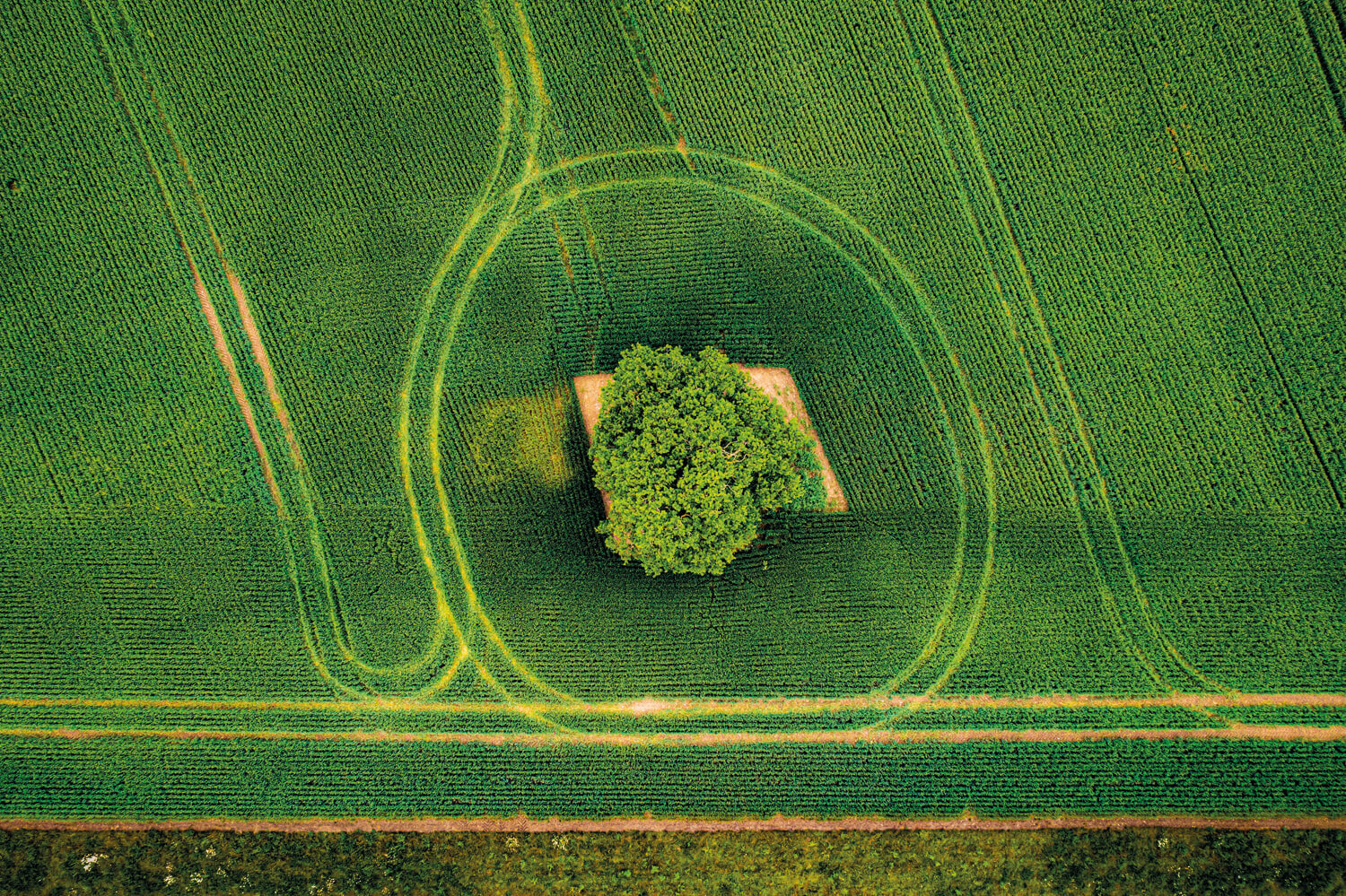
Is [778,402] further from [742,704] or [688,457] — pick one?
[742,704]

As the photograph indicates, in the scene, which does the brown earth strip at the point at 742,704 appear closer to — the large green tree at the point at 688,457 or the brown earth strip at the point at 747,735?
the brown earth strip at the point at 747,735

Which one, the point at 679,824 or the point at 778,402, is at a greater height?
the point at 778,402

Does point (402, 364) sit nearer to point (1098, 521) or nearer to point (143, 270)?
point (143, 270)

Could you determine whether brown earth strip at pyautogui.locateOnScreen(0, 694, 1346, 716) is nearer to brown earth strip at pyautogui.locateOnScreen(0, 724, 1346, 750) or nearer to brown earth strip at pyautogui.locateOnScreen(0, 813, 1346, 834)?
brown earth strip at pyautogui.locateOnScreen(0, 724, 1346, 750)

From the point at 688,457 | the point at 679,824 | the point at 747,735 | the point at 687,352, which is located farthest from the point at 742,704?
the point at 687,352

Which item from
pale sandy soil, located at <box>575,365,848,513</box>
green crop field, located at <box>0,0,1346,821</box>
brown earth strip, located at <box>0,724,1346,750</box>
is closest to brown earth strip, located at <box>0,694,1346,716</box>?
green crop field, located at <box>0,0,1346,821</box>

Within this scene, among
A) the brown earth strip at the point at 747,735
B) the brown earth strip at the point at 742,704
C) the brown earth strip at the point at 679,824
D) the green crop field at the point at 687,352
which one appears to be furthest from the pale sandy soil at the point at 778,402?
the brown earth strip at the point at 679,824

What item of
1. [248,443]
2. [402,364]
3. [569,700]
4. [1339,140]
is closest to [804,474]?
[569,700]
